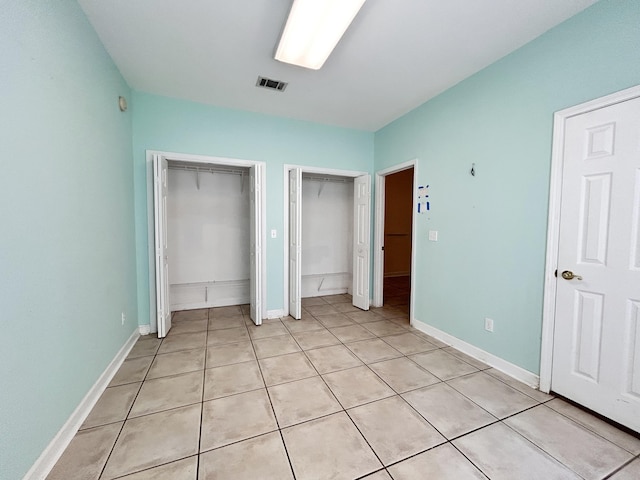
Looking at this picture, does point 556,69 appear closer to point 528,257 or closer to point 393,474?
point 528,257

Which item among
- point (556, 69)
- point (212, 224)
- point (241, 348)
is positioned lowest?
point (241, 348)

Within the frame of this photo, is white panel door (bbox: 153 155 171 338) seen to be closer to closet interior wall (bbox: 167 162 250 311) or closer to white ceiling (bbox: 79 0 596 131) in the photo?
closet interior wall (bbox: 167 162 250 311)

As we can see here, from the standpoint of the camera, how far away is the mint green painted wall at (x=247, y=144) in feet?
9.54

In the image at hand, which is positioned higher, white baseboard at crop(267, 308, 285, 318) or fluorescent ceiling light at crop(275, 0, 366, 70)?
fluorescent ceiling light at crop(275, 0, 366, 70)

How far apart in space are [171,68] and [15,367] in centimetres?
258

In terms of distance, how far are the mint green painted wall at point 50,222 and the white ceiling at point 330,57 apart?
1.33 feet

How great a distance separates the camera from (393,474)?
127cm

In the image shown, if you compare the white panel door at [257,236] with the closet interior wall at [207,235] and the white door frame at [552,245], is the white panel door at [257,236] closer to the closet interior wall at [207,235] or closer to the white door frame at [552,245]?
the closet interior wall at [207,235]

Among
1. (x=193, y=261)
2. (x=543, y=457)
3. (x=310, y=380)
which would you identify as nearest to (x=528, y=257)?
(x=543, y=457)

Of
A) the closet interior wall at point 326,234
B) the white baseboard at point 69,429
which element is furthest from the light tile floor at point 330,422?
the closet interior wall at point 326,234

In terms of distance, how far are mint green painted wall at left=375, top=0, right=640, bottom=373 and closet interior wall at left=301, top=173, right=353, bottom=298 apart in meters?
1.82

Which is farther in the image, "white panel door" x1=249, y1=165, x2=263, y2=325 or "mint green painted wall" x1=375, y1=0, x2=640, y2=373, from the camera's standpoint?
"white panel door" x1=249, y1=165, x2=263, y2=325

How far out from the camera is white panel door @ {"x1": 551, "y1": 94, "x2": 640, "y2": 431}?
5.06 ft

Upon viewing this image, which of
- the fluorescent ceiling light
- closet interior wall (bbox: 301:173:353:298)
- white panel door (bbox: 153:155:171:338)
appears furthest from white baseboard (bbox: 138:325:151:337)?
the fluorescent ceiling light
